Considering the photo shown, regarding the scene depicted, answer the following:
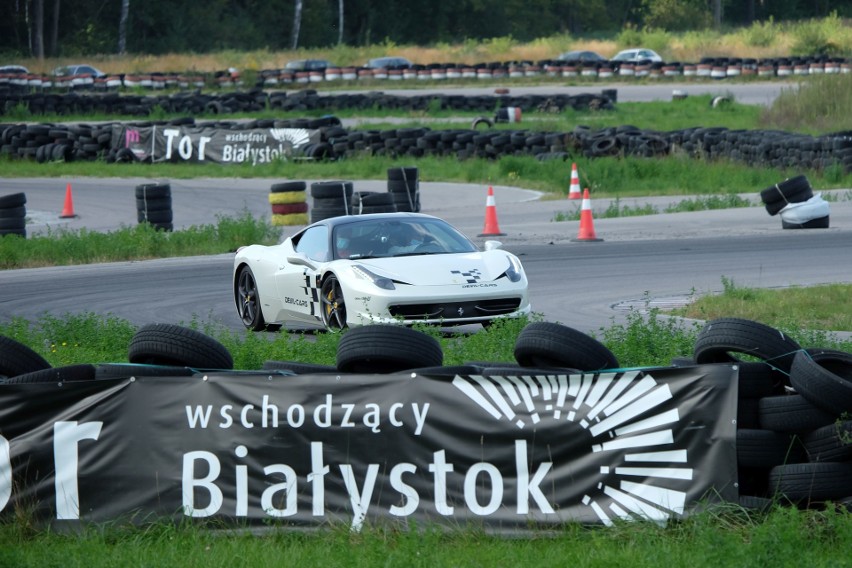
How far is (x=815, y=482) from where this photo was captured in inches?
240

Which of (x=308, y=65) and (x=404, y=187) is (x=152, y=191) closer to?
(x=404, y=187)

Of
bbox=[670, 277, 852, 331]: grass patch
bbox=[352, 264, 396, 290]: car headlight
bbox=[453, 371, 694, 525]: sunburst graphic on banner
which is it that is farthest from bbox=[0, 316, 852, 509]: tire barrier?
bbox=[670, 277, 852, 331]: grass patch

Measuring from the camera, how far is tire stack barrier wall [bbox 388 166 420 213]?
22.2 metres

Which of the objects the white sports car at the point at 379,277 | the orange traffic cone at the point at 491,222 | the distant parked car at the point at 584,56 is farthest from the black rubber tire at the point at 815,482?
the distant parked car at the point at 584,56

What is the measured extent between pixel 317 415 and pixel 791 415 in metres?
2.32

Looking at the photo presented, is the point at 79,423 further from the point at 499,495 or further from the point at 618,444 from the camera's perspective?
the point at 618,444

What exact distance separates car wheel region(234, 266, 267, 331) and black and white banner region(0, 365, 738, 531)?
665cm

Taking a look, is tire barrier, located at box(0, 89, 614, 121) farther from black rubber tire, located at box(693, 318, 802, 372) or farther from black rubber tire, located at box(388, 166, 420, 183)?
black rubber tire, located at box(693, 318, 802, 372)

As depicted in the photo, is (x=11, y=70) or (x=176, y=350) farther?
(x=11, y=70)

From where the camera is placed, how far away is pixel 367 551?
6.03 m

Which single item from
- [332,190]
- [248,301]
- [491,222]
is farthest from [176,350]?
[332,190]

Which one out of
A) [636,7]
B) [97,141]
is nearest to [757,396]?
[97,141]

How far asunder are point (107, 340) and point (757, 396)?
658 cm

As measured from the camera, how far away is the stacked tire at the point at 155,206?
2177cm
